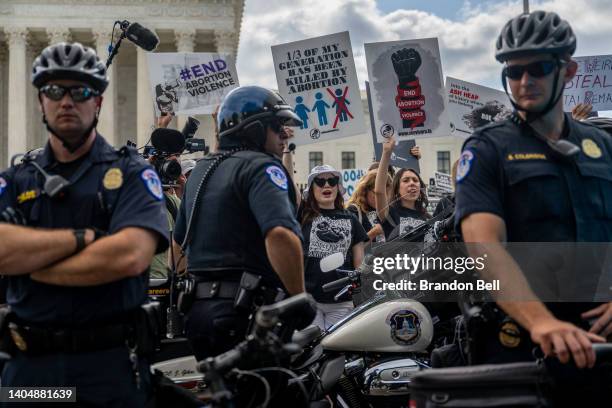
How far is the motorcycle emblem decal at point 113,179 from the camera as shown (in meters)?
3.05

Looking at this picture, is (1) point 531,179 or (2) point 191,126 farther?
(2) point 191,126

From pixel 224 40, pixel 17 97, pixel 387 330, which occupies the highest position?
pixel 224 40

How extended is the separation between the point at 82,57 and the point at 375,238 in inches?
200

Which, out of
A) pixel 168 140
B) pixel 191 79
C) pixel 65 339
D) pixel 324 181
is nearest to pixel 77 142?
pixel 65 339

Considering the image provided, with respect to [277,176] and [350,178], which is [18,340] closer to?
[277,176]

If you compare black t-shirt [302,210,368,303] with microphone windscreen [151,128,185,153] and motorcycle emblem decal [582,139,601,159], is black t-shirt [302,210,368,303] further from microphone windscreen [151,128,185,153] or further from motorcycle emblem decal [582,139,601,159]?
motorcycle emblem decal [582,139,601,159]

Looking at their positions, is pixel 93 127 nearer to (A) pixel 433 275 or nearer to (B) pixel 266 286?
(B) pixel 266 286

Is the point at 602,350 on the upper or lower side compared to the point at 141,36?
lower

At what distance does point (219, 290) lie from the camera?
3863mm

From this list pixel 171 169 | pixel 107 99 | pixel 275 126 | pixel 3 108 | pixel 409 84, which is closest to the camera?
pixel 275 126

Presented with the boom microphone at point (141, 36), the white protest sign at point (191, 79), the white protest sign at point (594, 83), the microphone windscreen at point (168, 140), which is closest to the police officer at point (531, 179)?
the microphone windscreen at point (168, 140)

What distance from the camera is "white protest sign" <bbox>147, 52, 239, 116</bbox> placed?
1052cm
